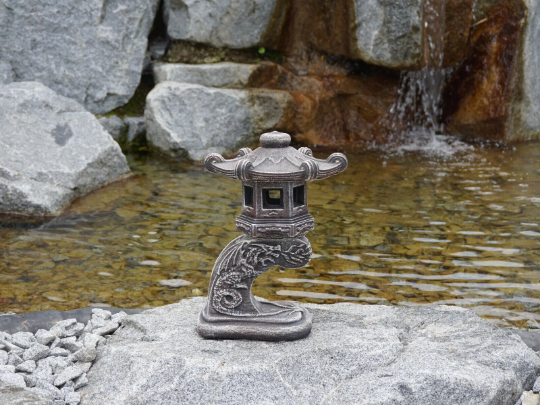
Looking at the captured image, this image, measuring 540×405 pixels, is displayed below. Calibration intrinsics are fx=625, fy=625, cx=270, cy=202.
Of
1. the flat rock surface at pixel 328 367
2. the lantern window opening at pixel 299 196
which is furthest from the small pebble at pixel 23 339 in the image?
the lantern window opening at pixel 299 196

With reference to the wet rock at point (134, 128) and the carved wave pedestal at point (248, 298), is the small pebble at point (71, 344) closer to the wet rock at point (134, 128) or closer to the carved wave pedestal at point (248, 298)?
the carved wave pedestal at point (248, 298)

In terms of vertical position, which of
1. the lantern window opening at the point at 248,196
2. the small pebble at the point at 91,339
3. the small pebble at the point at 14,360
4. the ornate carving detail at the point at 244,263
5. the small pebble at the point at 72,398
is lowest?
the small pebble at the point at 72,398

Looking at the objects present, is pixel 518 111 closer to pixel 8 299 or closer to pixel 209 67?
pixel 209 67

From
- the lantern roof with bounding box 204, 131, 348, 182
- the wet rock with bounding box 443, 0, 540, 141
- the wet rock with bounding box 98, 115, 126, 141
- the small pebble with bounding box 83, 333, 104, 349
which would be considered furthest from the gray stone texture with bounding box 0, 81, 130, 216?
the wet rock with bounding box 443, 0, 540, 141

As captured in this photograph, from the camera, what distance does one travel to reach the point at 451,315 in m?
3.75

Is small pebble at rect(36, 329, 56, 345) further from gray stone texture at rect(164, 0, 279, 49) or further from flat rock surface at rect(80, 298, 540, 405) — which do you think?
gray stone texture at rect(164, 0, 279, 49)

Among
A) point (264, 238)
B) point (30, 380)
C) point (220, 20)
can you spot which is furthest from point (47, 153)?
point (264, 238)

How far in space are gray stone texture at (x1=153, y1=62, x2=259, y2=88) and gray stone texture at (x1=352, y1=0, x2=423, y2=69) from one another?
167cm

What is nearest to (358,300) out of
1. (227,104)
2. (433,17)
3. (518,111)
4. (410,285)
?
(410,285)

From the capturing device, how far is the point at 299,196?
3.42 metres

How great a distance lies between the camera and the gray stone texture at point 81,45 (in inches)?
335

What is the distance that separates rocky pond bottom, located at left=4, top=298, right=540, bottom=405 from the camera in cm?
300

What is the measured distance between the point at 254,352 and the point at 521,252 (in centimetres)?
316

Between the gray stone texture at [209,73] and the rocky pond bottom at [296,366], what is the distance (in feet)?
19.1
